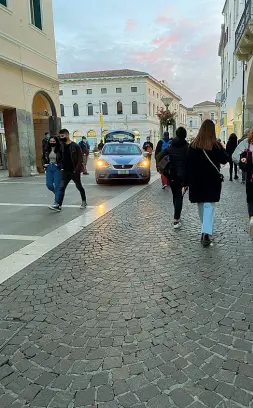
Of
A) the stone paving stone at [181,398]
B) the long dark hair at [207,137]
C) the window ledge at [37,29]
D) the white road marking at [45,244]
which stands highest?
the window ledge at [37,29]

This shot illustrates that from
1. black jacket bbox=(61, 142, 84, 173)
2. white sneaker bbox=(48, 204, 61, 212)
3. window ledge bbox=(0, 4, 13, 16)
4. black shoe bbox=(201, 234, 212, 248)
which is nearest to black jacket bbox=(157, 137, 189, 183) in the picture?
black shoe bbox=(201, 234, 212, 248)

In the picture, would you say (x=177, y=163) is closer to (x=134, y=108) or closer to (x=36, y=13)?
(x=36, y=13)

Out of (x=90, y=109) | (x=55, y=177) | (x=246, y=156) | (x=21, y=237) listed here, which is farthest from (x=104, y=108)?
(x=246, y=156)

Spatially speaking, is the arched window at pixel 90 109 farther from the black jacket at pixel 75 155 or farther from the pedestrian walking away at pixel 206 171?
the pedestrian walking away at pixel 206 171

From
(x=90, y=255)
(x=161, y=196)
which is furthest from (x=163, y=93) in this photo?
(x=90, y=255)

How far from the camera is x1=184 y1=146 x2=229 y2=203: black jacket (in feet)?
16.1

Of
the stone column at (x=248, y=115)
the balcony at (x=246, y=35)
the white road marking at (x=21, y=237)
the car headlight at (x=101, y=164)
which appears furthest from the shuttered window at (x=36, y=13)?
the white road marking at (x=21, y=237)

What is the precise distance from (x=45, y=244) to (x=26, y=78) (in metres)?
12.3

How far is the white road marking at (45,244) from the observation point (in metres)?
4.40

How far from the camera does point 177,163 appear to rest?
6.09 metres

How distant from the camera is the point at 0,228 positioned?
641 cm

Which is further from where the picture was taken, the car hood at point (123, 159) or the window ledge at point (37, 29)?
the window ledge at point (37, 29)

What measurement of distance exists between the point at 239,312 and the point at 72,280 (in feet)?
6.10

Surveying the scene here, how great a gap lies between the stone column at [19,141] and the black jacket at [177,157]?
10569 millimetres
